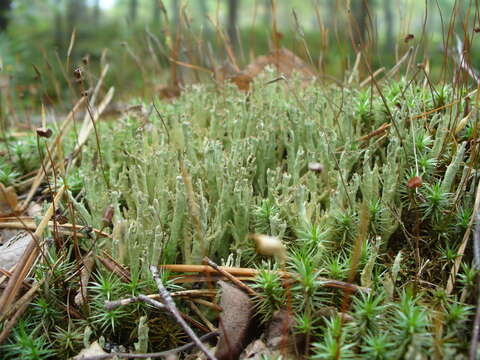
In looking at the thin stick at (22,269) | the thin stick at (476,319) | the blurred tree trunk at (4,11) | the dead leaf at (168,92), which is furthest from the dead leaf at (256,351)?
the blurred tree trunk at (4,11)

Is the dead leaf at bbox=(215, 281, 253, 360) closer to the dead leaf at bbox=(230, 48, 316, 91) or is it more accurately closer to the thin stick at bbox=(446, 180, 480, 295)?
the thin stick at bbox=(446, 180, 480, 295)

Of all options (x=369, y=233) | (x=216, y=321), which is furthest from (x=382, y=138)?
(x=216, y=321)

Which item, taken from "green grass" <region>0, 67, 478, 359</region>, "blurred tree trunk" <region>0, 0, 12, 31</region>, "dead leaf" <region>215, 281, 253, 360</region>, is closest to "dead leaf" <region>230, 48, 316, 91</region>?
"green grass" <region>0, 67, 478, 359</region>

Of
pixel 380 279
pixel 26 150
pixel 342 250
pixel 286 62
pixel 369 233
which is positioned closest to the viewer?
pixel 380 279

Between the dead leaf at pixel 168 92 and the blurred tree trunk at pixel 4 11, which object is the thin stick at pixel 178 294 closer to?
the dead leaf at pixel 168 92

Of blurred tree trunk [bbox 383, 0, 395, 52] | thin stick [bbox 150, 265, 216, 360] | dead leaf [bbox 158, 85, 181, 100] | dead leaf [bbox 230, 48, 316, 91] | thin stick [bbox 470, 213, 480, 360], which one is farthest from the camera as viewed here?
blurred tree trunk [bbox 383, 0, 395, 52]

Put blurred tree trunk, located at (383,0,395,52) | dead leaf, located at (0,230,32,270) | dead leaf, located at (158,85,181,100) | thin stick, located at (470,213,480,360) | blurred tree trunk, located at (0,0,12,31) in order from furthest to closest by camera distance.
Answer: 1. blurred tree trunk, located at (383,0,395,52)
2. blurred tree trunk, located at (0,0,12,31)
3. dead leaf, located at (158,85,181,100)
4. dead leaf, located at (0,230,32,270)
5. thin stick, located at (470,213,480,360)

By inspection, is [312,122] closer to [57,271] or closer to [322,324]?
[322,324]
